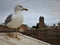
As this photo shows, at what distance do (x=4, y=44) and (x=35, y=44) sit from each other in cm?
89

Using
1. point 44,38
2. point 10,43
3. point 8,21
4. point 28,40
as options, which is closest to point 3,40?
point 10,43

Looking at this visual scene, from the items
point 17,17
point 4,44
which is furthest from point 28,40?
point 4,44

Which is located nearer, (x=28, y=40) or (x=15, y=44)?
(x=15, y=44)

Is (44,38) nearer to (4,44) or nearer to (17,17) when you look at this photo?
(17,17)

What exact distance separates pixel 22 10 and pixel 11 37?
897mm

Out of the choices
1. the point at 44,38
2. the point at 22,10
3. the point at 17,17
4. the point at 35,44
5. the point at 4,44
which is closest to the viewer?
the point at 4,44

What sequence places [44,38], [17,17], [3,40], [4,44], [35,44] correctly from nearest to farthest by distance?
[4,44]
[3,40]
[35,44]
[17,17]
[44,38]

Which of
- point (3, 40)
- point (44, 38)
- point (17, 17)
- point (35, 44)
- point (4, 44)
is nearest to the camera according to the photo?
point (4, 44)

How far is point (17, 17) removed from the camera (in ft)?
16.3

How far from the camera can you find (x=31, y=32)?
6.29 meters

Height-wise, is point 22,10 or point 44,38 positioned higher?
point 22,10

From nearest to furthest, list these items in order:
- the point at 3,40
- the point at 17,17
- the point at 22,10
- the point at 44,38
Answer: the point at 3,40
the point at 17,17
the point at 22,10
the point at 44,38

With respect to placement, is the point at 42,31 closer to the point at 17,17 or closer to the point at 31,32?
the point at 31,32

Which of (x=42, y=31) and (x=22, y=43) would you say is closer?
(x=22, y=43)
